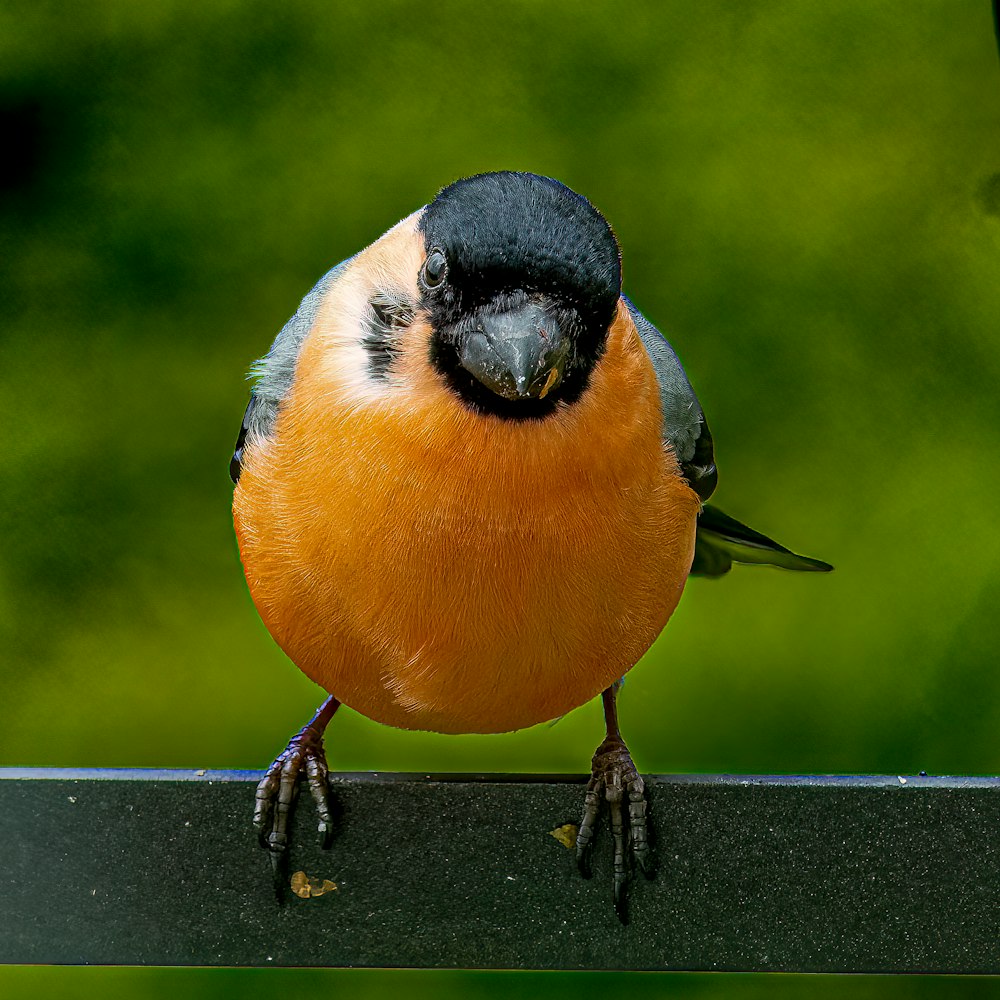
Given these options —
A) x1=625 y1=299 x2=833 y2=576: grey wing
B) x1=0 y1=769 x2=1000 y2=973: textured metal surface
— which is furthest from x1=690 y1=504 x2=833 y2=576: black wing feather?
x1=0 y1=769 x2=1000 y2=973: textured metal surface

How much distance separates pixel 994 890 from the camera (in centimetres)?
188

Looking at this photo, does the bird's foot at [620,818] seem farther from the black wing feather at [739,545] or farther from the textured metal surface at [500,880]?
the black wing feather at [739,545]

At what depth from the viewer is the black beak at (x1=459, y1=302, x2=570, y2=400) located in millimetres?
1568

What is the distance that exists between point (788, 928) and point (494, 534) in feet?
2.15

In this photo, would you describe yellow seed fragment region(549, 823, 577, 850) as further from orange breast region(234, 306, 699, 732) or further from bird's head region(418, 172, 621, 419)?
bird's head region(418, 172, 621, 419)

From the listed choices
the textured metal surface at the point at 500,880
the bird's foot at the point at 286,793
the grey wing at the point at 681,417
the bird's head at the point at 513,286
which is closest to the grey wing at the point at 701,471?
the grey wing at the point at 681,417

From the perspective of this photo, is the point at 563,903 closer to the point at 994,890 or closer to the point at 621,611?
the point at 621,611

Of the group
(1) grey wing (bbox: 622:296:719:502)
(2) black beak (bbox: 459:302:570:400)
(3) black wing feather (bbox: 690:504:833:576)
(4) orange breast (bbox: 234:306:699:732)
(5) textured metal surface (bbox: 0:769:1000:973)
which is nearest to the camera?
(2) black beak (bbox: 459:302:570:400)

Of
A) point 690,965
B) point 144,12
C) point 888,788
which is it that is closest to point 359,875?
point 690,965

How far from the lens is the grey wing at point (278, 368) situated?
1938 millimetres

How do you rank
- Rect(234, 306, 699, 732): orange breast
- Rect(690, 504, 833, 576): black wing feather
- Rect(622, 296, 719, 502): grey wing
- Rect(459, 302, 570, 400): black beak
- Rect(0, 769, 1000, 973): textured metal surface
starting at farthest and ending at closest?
Rect(690, 504, 833, 576): black wing feather → Rect(622, 296, 719, 502): grey wing → Rect(0, 769, 1000, 973): textured metal surface → Rect(234, 306, 699, 732): orange breast → Rect(459, 302, 570, 400): black beak

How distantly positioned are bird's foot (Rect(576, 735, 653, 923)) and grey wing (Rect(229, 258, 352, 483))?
655mm

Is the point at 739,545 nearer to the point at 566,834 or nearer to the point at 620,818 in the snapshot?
the point at 620,818

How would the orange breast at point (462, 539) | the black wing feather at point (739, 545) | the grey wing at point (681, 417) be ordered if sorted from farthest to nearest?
1. the black wing feather at point (739, 545)
2. the grey wing at point (681, 417)
3. the orange breast at point (462, 539)
